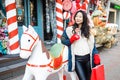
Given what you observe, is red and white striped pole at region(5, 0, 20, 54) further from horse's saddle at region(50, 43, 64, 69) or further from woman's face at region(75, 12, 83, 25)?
woman's face at region(75, 12, 83, 25)

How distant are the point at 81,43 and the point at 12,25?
123 inches

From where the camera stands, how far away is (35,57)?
11.2 feet

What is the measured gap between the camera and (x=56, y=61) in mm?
3701

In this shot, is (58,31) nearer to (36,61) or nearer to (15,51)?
(15,51)

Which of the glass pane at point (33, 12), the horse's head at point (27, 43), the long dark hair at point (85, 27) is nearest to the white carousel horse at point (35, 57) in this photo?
the horse's head at point (27, 43)

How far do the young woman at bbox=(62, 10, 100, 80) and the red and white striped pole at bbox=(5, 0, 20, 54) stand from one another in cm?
289

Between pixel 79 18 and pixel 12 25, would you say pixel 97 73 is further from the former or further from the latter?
pixel 12 25

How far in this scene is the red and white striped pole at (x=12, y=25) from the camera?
599 centimetres

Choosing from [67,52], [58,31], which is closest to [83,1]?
[58,31]

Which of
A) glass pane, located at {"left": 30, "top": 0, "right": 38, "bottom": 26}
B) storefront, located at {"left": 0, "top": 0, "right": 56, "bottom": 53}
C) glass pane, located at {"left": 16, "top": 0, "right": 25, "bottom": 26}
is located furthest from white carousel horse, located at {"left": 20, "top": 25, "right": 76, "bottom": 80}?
glass pane, located at {"left": 30, "top": 0, "right": 38, "bottom": 26}

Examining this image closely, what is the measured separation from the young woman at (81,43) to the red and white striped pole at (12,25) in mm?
2892

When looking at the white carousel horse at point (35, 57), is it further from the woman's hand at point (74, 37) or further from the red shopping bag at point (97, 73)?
the red shopping bag at point (97, 73)

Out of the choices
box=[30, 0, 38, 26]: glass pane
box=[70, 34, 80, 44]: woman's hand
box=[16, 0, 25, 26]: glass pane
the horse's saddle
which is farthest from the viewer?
box=[30, 0, 38, 26]: glass pane

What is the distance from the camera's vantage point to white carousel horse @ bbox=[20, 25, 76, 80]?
320 centimetres
